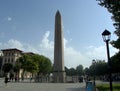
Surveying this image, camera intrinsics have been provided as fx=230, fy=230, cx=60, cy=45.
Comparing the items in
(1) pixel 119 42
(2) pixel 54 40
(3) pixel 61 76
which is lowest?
(3) pixel 61 76

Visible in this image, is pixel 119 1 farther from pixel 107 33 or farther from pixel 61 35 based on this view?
pixel 61 35

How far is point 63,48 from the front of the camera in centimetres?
5962

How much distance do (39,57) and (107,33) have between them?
323 ft

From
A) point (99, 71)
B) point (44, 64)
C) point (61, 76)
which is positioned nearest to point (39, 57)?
point (44, 64)

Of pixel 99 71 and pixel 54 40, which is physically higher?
pixel 54 40

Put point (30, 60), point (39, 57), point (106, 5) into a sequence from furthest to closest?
1. point (39, 57)
2. point (30, 60)
3. point (106, 5)

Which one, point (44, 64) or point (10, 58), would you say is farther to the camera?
point (10, 58)

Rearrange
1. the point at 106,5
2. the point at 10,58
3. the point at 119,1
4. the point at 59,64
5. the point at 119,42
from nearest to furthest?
1. the point at 119,1
2. the point at 106,5
3. the point at 119,42
4. the point at 59,64
5. the point at 10,58

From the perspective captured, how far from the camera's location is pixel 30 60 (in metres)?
97.3

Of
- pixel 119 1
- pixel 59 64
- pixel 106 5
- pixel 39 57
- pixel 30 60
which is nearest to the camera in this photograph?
pixel 119 1

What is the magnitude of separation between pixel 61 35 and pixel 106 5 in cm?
4098

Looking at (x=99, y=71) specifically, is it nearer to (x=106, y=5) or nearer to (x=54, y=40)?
(x=54, y=40)

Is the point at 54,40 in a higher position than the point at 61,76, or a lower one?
higher

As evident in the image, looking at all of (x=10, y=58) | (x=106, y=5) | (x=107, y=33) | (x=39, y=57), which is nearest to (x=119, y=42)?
(x=106, y=5)
